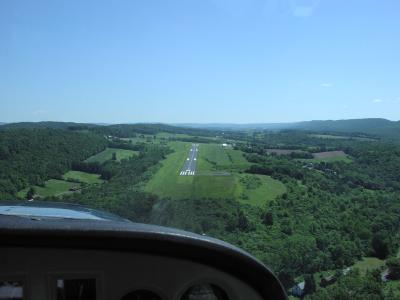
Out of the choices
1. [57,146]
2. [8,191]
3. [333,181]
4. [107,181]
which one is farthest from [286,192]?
[57,146]

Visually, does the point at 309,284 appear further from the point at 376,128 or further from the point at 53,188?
the point at 376,128

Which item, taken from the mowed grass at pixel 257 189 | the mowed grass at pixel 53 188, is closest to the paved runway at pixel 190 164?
the mowed grass at pixel 257 189

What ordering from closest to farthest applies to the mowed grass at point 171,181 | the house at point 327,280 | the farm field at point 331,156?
the house at point 327,280 → the mowed grass at point 171,181 → the farm field at point 331,156

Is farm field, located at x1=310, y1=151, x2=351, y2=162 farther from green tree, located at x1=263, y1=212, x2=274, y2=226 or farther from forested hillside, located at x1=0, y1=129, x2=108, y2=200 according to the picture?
forested hillside, located at x1=0, y1=129, x2=108, y2=200

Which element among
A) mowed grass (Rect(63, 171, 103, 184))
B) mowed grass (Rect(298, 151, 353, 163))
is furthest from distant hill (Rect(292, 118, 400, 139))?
mowed grass (Rect(63, 171, 103, 184))

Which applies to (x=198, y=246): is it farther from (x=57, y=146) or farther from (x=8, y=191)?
(x=57, y=146)

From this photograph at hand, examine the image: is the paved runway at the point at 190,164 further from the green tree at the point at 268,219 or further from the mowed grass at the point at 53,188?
the green tree at the point at 268,219
